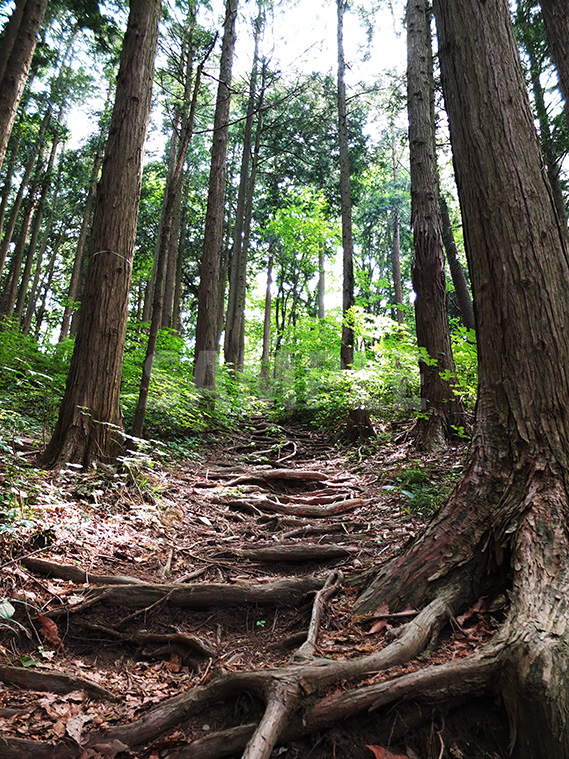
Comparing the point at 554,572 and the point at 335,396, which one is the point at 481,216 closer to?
the point at 554,572

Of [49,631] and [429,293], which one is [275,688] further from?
[429,293]

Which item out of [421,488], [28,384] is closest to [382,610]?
[421,488]

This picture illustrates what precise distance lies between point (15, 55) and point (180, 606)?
30.9 feet

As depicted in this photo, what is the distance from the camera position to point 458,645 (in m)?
2.07

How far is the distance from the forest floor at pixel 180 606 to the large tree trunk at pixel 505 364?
0.29 meters

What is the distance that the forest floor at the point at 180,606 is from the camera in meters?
1.87

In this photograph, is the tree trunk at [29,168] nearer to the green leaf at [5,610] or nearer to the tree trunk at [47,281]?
the tree trunk at [47,281]

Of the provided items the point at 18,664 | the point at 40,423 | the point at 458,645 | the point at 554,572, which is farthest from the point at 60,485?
the point at 554,572

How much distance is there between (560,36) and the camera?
264 inches

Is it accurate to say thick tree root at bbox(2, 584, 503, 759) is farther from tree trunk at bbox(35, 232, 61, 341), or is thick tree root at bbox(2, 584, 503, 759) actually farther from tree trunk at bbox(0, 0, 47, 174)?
tree trunk at bbox(35, 232, 61, 341)

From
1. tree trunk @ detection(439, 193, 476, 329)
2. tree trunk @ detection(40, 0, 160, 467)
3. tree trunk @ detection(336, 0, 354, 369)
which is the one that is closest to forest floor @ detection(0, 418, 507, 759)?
tree trunk @ detection(40, 0, 160, 467)

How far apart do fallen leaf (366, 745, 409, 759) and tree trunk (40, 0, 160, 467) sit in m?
3.64

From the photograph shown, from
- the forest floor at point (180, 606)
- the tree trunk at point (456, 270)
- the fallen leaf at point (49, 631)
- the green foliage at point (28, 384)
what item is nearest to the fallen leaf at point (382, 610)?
the forest floor at point (180, 606)

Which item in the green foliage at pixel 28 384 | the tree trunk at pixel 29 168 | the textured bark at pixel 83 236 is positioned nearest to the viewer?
the green foliage at pixel 28 384
